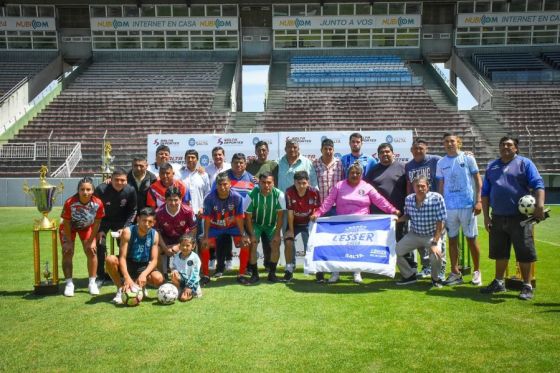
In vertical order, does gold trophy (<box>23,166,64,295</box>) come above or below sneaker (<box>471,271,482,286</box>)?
above

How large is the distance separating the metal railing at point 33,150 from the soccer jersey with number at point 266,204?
17.6 metres

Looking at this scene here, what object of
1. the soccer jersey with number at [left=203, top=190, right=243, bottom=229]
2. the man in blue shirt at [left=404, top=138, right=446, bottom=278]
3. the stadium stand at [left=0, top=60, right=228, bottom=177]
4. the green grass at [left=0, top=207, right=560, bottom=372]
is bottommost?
the green grass at [left=0, top=207, right=560, bottom=372]

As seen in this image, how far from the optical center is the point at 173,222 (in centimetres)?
711

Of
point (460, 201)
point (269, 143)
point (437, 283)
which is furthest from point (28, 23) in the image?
point (437, 283)

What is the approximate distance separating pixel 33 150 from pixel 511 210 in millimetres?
21847

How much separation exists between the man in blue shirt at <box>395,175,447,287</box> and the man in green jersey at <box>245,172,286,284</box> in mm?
1829

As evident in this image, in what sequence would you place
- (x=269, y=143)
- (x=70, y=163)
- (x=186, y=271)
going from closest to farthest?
(x=186, y=271), (x=269, y=143), (x=70, y=163)

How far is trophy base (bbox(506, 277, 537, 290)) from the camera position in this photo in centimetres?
654

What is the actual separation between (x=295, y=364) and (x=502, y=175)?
3.91 metres

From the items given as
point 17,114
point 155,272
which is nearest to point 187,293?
point 155,272

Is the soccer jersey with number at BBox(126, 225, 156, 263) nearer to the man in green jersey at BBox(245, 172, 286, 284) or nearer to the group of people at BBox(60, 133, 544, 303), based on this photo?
the group of people at BBox(60, 133, 544, 303)

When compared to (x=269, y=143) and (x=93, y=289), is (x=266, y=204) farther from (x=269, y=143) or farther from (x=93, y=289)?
(x=269, y=143)

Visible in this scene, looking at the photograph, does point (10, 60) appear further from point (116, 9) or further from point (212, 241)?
point (212, 241)

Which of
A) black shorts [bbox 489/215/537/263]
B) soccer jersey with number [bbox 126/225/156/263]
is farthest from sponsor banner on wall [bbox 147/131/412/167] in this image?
black shorts [bbox 489/215/537/263]
